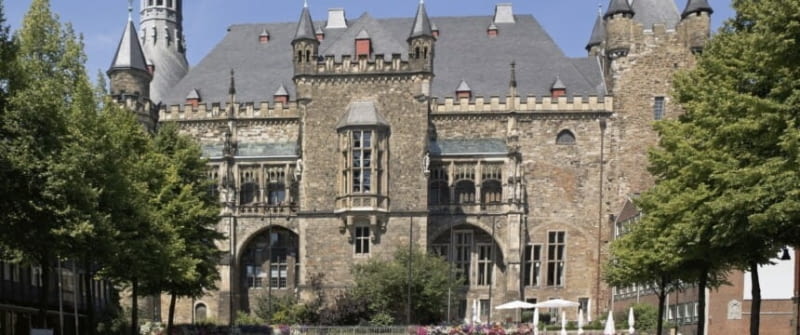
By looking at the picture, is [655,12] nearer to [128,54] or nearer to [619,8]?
[619,8]

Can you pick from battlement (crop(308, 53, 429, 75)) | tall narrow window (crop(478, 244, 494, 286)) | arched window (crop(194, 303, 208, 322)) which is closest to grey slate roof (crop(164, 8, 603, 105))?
battlement (crop(308, 53, 429, 75))

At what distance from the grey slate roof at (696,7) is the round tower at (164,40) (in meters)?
34.4

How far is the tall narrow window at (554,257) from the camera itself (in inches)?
2579

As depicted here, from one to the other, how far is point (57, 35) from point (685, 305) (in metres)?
34.3

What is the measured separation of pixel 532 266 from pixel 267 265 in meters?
15.9

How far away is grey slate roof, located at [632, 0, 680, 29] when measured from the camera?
6875cm

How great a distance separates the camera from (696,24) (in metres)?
65.4

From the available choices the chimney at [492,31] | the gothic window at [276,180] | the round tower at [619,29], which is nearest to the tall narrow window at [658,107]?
the round tower at [619,29]

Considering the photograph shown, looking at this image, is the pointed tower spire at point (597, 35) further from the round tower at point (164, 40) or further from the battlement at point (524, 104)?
the round tower at point (164, 40)

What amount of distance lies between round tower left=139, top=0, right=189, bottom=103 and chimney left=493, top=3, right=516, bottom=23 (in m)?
22.5

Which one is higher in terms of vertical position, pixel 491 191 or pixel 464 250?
pixel 491 191

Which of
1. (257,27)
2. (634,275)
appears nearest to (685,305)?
(634,275)

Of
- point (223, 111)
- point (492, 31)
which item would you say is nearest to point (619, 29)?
point (492, 31)

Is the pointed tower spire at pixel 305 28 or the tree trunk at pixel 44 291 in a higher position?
the pointed tower spire at pixel 305 28
